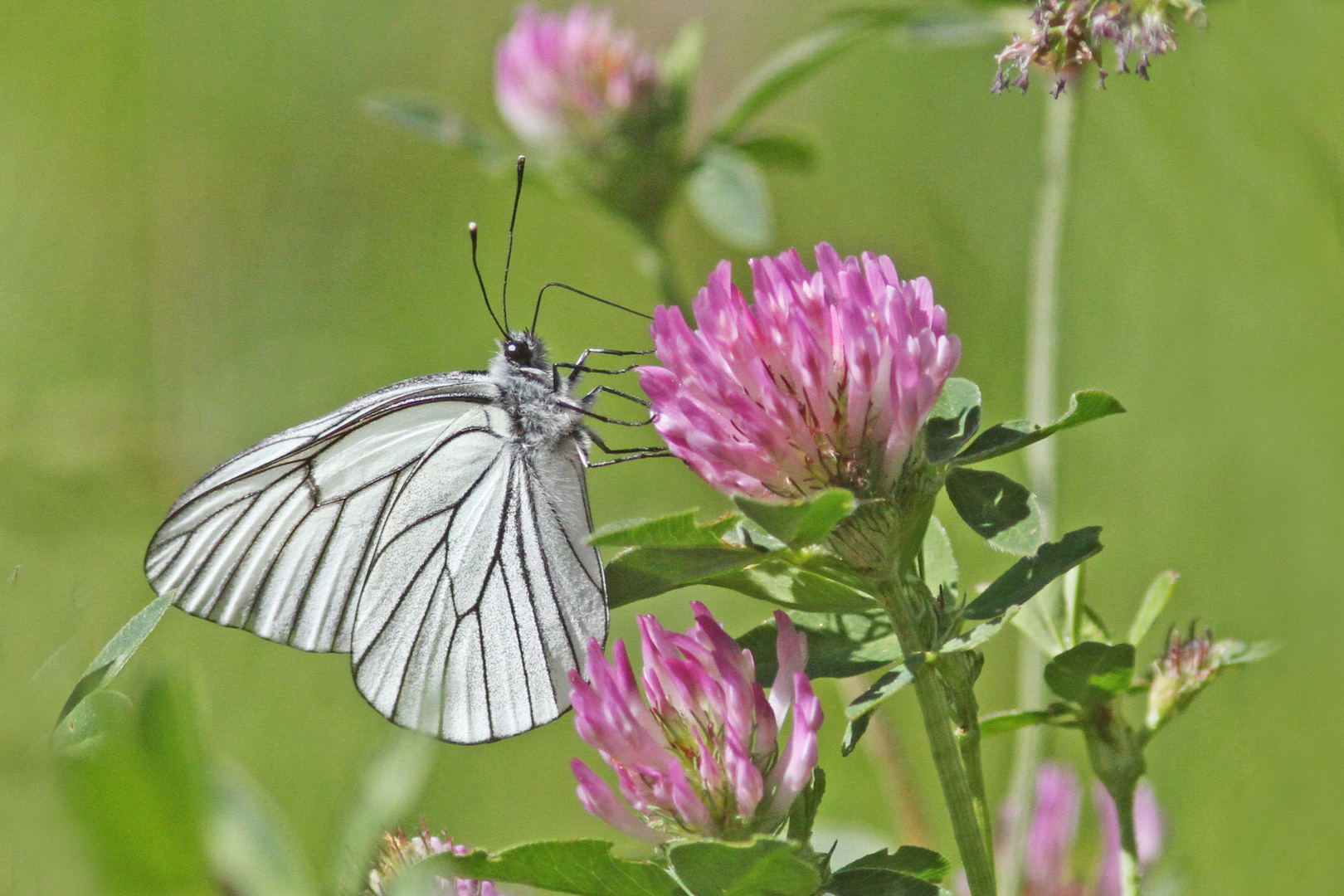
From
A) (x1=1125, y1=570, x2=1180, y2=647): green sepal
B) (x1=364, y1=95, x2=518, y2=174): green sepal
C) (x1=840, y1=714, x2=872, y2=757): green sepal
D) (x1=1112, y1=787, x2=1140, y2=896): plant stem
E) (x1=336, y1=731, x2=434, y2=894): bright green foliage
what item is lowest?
(x1=336, y1=731, x2=434, y2=894): bright green foliage

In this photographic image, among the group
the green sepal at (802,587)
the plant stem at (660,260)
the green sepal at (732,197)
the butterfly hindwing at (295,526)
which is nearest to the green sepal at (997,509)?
the green sepal at (802,587)

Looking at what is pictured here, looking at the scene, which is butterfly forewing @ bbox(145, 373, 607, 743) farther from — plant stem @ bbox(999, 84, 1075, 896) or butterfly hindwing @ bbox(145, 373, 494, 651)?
plant stem @ bbox(999, 84, 1075, 896)

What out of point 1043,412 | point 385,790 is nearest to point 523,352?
point 1043,412

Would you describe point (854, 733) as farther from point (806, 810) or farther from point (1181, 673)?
point (1181, 673)

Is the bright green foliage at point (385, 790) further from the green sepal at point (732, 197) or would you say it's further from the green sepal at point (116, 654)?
the green sepal at point (732, 197)

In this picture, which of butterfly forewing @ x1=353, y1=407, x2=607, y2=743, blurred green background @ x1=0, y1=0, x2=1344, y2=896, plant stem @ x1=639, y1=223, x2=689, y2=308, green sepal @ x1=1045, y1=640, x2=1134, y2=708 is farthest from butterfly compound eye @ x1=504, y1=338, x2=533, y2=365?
green sepal @ x1=1045, y1=640, x2=1134, y2=708

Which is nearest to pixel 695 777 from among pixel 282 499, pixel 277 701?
pixel 282 499
